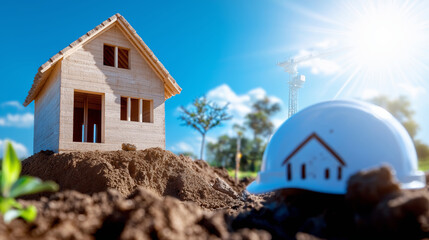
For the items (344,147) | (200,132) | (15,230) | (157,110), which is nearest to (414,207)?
(344,147)

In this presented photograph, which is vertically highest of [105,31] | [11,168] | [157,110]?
[105,31]

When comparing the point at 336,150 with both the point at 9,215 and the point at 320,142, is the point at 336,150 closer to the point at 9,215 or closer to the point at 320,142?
the point at 320,142

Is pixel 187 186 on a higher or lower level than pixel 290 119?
lower

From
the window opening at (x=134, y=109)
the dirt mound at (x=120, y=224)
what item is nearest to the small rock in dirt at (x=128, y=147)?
the window opening at (x=134, y=109)

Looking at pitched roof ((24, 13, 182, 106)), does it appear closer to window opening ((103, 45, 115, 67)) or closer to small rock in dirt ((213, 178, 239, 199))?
window opening ((103, 45, 115, 67))

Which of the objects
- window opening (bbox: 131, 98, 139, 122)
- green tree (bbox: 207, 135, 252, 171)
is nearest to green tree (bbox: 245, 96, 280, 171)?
green tree (bbox: 207, 135, 252, 171)

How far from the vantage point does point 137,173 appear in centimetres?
1069

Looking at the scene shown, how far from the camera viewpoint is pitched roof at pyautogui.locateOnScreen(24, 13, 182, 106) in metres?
12.1

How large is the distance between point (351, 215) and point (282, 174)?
40.7 inches

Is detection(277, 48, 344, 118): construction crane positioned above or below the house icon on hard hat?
above

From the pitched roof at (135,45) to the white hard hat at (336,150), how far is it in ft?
32.9

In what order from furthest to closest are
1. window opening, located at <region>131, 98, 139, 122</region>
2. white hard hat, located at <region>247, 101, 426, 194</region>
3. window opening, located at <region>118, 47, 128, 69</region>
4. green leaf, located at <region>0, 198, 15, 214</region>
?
window opening, located at <region>131, 98, 139, 122</region>, window opening, located at <region>118, 47, 128, 69</region>, white hard hat, located at <region>247, 101, 426, 194</region>, green leaf, located at <region>0, 198, 15, 214</region>

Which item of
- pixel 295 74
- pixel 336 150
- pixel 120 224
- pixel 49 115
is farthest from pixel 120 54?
pixel 295 74

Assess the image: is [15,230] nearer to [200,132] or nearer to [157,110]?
[157,110]
